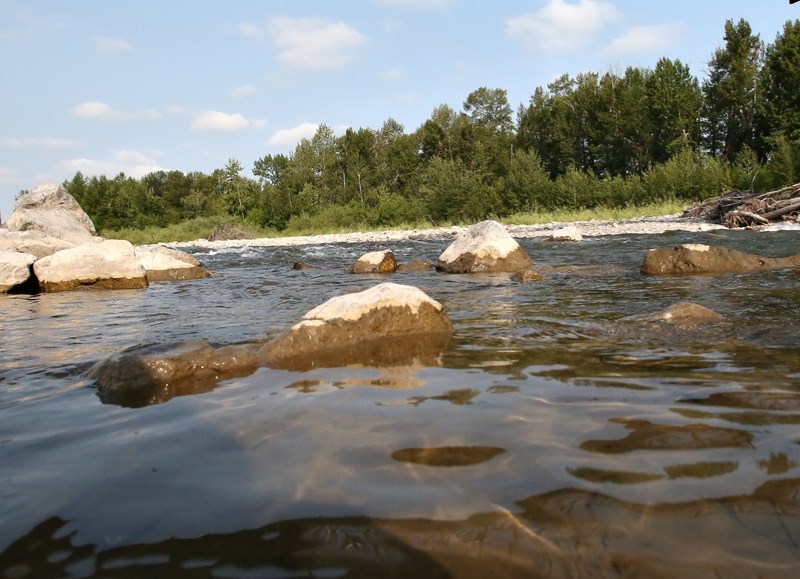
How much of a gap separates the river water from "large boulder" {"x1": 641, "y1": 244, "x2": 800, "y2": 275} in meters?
4.20

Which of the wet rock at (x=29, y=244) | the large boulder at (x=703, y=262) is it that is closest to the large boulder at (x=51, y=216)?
the wet rock at (x=29, y=244)

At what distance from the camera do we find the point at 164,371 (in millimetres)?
3537

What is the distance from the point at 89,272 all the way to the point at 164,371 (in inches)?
315

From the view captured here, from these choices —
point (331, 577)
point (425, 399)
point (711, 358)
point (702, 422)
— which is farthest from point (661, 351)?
point (331, 577)

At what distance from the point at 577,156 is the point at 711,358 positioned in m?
51.7

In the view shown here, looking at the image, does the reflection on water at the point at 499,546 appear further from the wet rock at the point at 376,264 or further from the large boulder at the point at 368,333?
the wet rock at the point at 376,264

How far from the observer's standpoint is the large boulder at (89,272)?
10305mm

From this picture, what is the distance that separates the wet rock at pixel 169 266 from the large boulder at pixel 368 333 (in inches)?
335

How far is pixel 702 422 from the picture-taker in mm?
2361

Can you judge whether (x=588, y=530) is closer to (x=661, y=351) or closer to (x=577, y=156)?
(x=661, y=351)

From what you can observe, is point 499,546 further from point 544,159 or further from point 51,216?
point 544,159

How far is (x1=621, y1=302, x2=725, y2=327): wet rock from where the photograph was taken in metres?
4.51

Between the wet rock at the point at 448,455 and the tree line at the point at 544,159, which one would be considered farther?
the tree line at the point at 544,159

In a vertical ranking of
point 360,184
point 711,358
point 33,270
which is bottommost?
point 711,358
